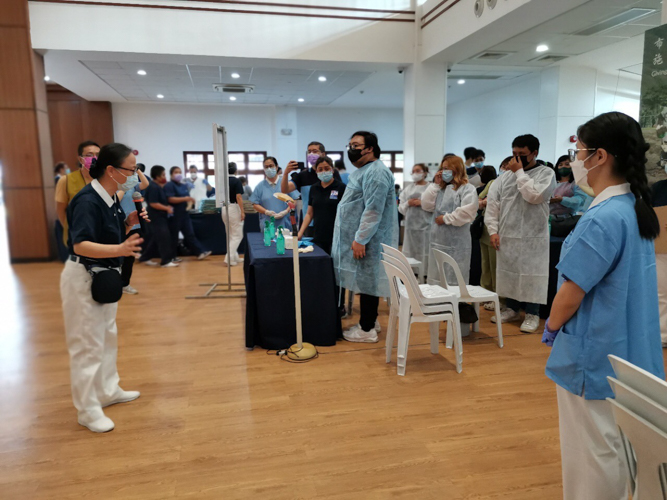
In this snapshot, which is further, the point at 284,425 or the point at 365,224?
the point at 365,224

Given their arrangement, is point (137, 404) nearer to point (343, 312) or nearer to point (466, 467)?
point (466, 467)

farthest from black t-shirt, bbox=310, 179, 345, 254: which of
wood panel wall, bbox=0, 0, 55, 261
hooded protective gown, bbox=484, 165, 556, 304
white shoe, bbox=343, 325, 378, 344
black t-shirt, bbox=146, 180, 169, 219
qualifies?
wood panel wall, bbox=0, 0, 55, 261

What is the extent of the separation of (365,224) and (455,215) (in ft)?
3.11

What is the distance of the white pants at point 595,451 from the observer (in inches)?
54.5

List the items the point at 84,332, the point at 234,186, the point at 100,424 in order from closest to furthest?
the point at 84,332 → the point at 100,424 → the point at 234,186

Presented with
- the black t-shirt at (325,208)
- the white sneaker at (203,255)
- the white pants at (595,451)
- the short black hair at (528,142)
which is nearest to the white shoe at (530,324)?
the short black hair at (528,142)

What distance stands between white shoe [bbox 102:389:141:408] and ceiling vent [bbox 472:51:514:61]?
6.79 meters

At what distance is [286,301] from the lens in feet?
11.2

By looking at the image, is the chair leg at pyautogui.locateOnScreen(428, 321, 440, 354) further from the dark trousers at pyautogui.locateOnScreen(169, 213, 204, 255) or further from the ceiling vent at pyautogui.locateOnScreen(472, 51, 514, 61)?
the ceiling vent at pyautogui.locateOnScreen(472, 51, 514, 61)

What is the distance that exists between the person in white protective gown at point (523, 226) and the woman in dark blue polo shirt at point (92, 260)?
2690 millimetres

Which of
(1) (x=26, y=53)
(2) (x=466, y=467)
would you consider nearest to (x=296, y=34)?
(1) (x=26, y=53)

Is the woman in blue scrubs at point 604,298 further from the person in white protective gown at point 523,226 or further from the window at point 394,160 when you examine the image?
the window at point 394,160

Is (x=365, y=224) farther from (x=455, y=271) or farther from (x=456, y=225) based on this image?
(x=456, y=225)

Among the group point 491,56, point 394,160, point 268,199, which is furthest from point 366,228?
point 394,160
